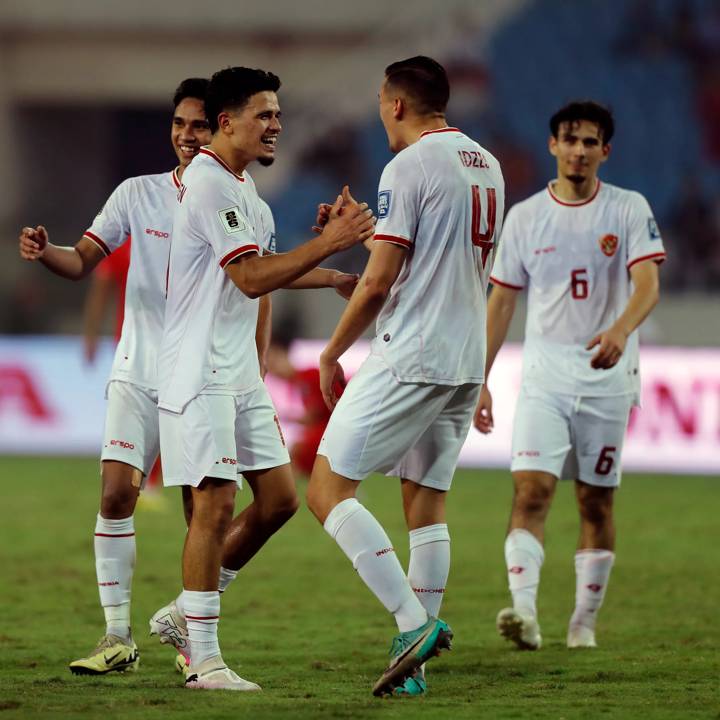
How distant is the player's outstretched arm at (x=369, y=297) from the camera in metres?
4.72

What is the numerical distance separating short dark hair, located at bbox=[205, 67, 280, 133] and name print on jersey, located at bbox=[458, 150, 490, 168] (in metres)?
0.67

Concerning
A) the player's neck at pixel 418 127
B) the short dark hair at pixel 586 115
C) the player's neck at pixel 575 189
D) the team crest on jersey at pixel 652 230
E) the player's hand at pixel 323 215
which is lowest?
the player's hand at pixel 323 215

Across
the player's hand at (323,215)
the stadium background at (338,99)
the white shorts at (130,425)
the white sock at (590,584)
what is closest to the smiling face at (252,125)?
the player's hand at (323,215)

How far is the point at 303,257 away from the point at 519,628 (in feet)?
6.84

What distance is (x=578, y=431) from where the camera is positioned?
6.36 meters

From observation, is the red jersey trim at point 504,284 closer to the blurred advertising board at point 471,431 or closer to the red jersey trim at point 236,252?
the red jersey trim at point 236,252

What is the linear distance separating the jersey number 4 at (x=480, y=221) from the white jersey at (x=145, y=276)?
126 centimetres

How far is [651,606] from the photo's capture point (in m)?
7.33

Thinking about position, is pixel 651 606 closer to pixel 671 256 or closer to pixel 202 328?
pixel 202 328

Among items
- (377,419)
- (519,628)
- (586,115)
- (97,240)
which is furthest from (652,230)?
(97,240)

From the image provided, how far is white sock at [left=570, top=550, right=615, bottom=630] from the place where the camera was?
246 inches

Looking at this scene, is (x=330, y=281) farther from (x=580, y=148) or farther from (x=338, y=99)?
(x=338, y=99)

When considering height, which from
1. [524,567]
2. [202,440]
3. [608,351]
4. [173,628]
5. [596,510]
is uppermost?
[608,351]

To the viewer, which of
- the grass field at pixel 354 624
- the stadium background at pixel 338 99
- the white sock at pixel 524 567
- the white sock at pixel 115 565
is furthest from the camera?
the stadium background at pixel 338 99
